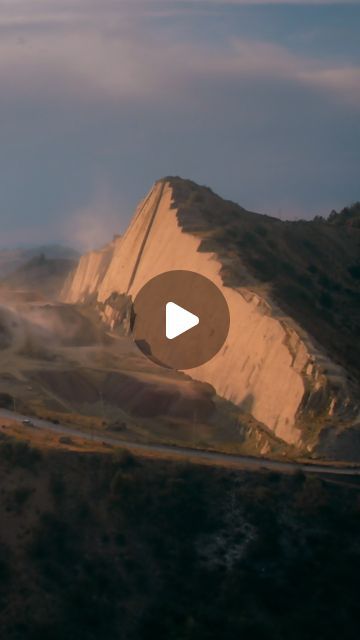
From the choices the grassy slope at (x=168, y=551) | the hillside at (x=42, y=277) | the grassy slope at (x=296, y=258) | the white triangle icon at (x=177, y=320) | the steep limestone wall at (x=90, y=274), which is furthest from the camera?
the hillside at (x=42, y=277)

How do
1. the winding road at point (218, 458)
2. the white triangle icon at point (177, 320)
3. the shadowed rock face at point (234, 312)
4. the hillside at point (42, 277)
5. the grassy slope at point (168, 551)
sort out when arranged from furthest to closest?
1. the hillside at point (42, 277)
2. the white triangle icon at point (177, 320)
3. the shadowed rock face at point (234, 312)
4. the winding road at point (218, 458)
5. the grassy slope at point (168, 551)

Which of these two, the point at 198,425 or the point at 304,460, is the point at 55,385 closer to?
the point at 198,425

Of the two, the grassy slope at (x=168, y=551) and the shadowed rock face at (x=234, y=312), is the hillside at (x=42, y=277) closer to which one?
the shadowed rock face at (x=234, y=312)

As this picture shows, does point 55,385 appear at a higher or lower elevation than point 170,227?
lower

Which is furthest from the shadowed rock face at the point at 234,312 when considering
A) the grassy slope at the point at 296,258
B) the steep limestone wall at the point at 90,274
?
the steep limestone wall at the point at 90,274

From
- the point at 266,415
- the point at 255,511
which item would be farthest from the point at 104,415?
the point at 255,511
